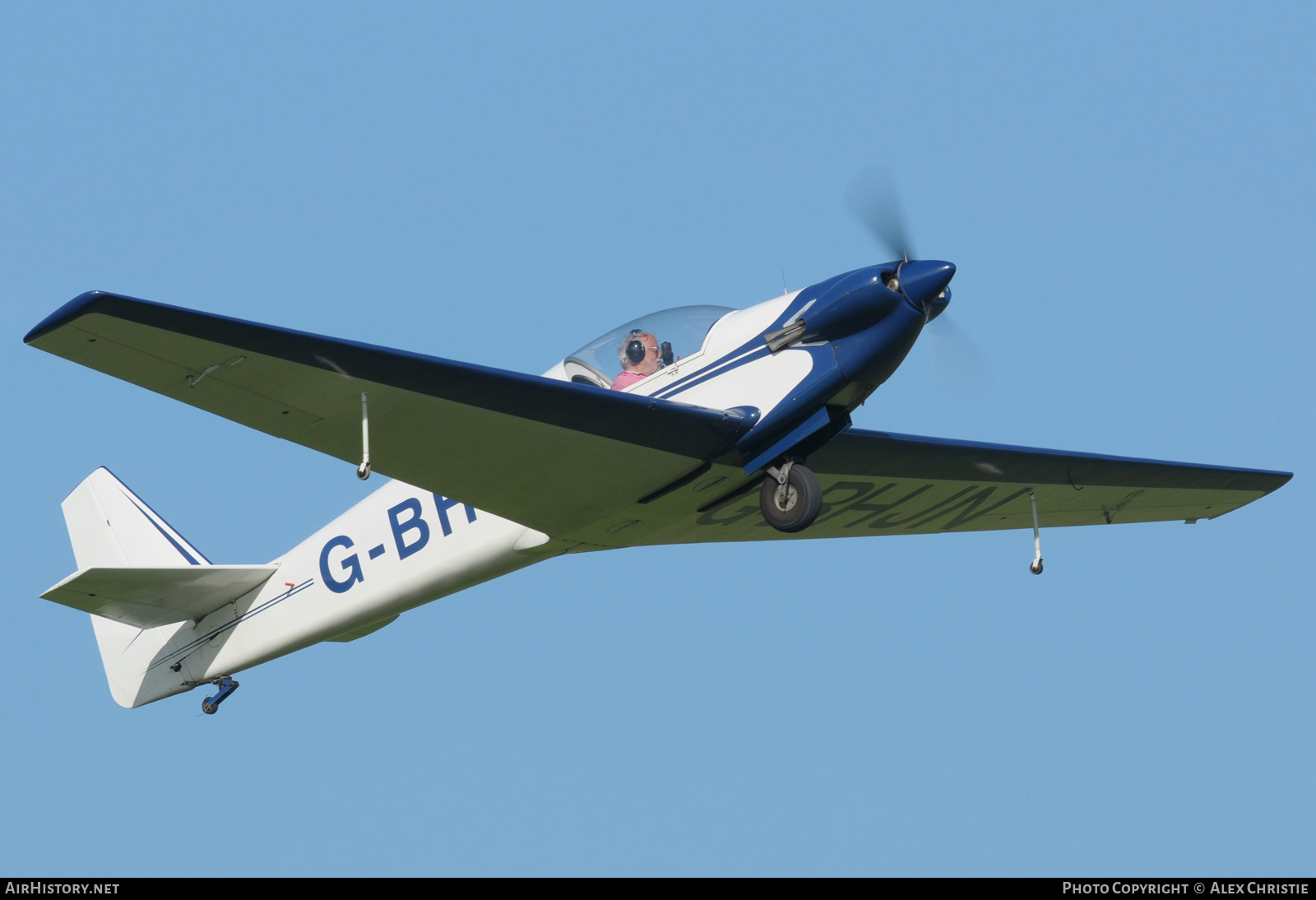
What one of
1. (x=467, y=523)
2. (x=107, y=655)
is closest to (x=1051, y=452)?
(x=467, y=523)

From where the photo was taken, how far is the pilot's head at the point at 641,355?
11.4 meters

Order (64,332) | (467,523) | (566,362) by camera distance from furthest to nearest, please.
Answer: (467,523) < (566,362) < (64,332)

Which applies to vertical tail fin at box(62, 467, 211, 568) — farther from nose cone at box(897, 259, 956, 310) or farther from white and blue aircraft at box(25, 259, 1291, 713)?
nose cone at box(897, 259, 956, 310)

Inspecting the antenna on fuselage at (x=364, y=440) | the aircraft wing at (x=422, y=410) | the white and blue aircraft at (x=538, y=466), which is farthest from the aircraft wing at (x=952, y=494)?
the antenna on fuselage at (x=364, y=440)

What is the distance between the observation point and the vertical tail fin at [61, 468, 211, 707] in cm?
1593

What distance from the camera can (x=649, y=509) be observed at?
12.1 metres

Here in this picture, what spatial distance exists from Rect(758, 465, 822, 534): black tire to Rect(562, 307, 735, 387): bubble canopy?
52.5 inches

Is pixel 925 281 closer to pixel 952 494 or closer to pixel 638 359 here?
pixel 638 359

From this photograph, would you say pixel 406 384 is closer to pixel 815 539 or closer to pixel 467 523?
pixel 467 523

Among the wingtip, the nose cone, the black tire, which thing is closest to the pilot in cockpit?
the black tire

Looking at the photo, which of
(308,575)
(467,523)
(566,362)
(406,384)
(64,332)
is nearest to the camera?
(64,332)

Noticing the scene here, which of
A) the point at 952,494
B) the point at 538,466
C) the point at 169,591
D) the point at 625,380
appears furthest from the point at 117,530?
the point at 952,494

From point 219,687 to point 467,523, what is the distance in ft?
13.1
